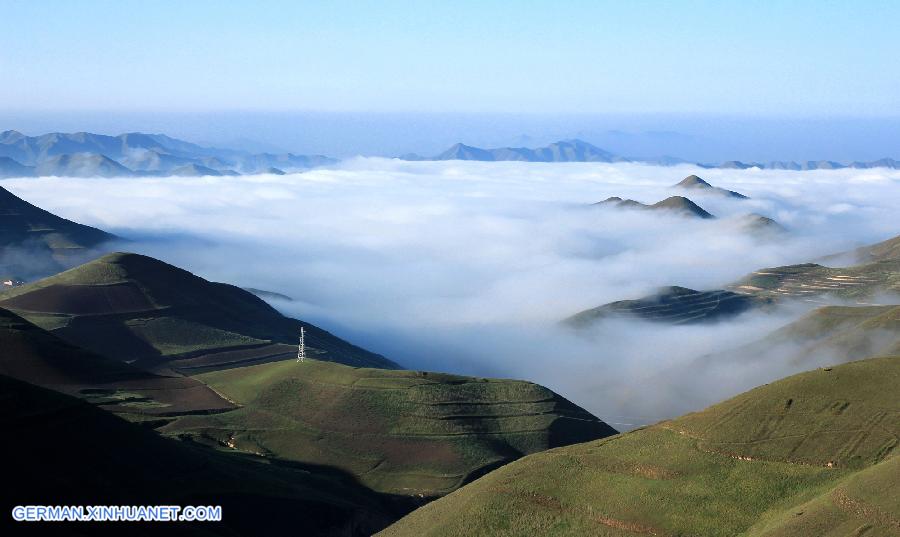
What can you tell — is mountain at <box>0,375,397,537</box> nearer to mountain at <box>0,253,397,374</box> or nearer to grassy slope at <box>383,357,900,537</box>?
grassy slope at <box>383,357,900,537</box>

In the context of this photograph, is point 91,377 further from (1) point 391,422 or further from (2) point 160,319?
(2) point 160,319

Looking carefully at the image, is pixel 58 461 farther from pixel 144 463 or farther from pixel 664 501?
pixel 664 501

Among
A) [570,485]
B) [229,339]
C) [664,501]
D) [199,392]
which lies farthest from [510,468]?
[229,339]

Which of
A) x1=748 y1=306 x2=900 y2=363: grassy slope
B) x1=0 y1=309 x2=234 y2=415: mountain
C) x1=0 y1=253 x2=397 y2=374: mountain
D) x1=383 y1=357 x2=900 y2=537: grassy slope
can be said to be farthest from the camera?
x1=748 y1=306 x2=900 y2=363: grassy slope

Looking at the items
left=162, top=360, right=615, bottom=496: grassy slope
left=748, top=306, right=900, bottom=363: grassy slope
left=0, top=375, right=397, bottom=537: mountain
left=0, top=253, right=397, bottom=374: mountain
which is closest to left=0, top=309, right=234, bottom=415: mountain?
left=162, top=360, right=615, bottom=496: grassy slope

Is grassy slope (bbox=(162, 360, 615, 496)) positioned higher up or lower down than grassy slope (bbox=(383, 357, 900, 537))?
lower down

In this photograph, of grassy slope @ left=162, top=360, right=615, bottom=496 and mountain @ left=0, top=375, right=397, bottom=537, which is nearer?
mountain @ left=0, top=375, right=397, bottom=537

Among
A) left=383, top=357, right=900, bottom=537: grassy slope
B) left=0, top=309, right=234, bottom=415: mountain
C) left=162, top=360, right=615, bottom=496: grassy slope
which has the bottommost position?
left=162, top=360, right=615, bottom=496: grassy slope
